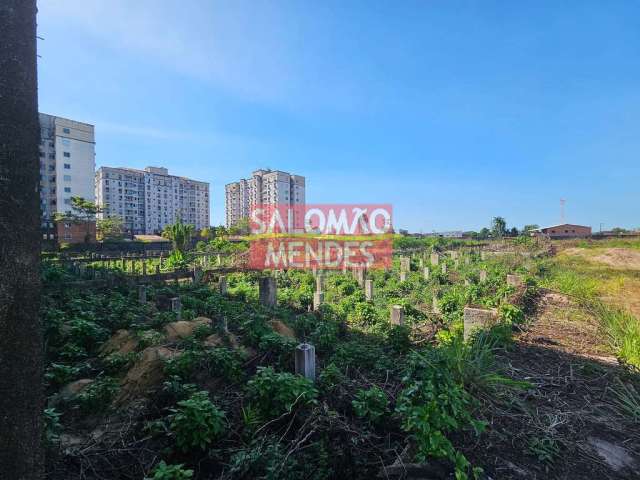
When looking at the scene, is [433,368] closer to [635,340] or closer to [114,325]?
[635,340]

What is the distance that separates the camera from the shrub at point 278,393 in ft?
8.48

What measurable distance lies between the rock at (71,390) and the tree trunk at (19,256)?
2.42 metres

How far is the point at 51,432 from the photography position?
2238 mm

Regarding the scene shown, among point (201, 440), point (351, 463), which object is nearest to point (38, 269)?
point (201, 440)

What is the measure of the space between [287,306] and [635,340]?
8.78m

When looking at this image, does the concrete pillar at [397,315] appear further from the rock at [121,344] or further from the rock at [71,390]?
the rock at [71,390]

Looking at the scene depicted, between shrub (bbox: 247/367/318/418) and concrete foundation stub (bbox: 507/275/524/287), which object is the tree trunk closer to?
shrub (bbox: 247/367/318/418)

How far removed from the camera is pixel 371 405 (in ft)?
8.42

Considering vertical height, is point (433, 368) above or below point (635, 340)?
above

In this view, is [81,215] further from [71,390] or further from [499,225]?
[499,225]

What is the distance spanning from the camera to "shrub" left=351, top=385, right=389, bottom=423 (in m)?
2.45

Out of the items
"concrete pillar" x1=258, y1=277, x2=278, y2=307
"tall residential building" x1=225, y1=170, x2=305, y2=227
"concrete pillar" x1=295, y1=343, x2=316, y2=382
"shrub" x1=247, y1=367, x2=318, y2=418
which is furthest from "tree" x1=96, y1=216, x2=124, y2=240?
"shrub" x1=247, y1=367, x2=318, y2=418

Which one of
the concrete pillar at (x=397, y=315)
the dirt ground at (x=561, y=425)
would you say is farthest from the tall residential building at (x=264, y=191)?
the dirt ground at (x=561, y=425)

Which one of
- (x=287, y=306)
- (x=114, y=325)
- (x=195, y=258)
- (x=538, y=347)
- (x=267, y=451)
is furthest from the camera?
(x=195, y=258)
